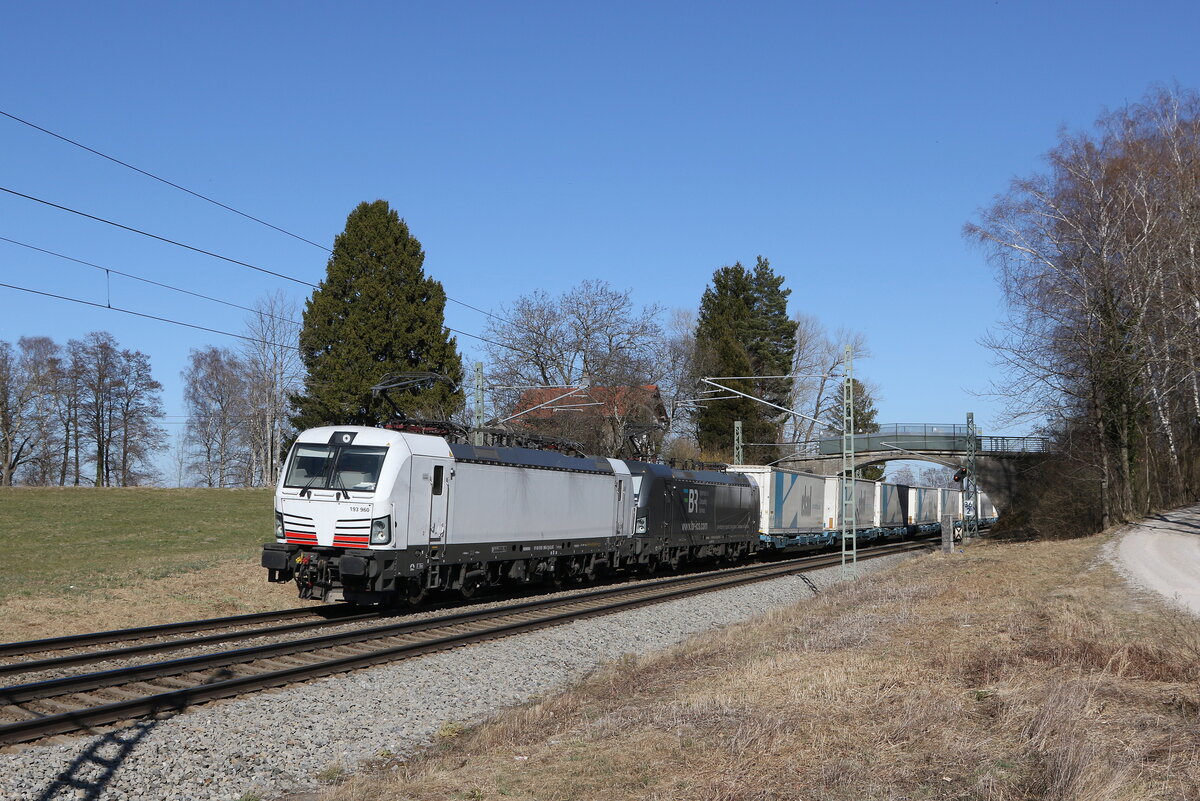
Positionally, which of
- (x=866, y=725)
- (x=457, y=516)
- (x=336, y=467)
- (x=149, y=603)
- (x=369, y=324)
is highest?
(x=369, y=324)

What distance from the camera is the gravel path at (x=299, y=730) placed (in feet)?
24.6

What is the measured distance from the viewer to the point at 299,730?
30.2 feet

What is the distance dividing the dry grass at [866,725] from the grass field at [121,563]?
8594 mm

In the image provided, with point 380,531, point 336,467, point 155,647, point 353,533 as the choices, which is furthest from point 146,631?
point 336,467

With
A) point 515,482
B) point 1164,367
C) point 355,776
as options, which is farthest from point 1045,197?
point 355,776

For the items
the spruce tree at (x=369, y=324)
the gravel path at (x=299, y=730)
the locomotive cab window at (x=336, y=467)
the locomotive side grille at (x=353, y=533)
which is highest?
the spruce tree at (x=369, y=324)

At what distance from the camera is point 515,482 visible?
19.9m

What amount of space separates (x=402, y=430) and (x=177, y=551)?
11388 millimetres

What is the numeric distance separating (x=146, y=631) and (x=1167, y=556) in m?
22.5

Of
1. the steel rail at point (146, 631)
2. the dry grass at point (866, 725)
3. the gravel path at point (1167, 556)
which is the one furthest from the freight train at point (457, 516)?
the gravel path at point (1167, 556)

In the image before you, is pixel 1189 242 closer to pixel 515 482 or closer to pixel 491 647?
pixel 515 482

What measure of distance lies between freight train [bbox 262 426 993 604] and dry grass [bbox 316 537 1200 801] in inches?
192

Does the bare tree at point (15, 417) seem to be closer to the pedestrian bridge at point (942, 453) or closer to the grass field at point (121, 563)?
the grass field at point (121, 563)

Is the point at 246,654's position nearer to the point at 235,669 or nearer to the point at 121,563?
the point at 235,669
